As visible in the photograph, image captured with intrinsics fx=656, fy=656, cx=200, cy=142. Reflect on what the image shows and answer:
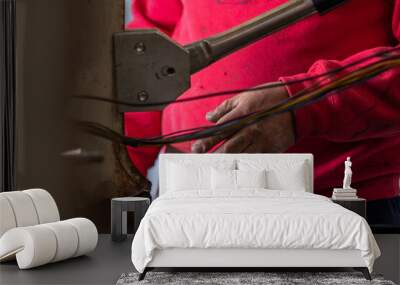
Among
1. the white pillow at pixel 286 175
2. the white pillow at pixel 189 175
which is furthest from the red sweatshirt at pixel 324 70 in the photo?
the white pillow at pixel 189 175

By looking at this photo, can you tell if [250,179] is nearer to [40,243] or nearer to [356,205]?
[356,205]

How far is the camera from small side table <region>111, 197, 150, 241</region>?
229 inches

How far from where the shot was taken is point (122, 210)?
5.81 meters

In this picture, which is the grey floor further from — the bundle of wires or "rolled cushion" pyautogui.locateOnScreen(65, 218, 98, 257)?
the bundle of wires

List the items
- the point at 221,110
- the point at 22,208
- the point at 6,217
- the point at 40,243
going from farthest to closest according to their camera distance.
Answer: the point at 221,110
the point at 22,208
the point at 6,217
the point at 40,243

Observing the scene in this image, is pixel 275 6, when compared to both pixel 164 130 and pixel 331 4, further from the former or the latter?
pixel 164 130

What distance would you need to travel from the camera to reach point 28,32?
628cm

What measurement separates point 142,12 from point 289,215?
2.84 m

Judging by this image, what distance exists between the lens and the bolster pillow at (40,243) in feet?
14.9

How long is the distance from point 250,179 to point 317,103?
1.02 metres

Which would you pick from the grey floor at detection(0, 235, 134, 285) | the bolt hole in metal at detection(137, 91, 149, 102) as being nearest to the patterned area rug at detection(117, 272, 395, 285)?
the grey floor at detection(0, 235, 134, 285)

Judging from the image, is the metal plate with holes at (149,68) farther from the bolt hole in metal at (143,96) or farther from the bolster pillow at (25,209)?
the bolster pillow at (25,209)

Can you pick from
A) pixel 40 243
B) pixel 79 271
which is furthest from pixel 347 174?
pixel 40 243

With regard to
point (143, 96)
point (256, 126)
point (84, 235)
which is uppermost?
point (143, 96)
